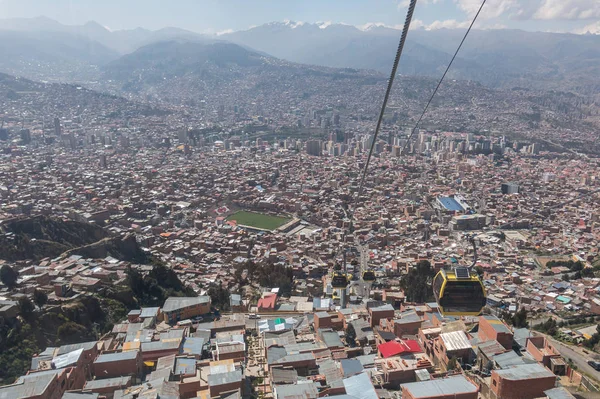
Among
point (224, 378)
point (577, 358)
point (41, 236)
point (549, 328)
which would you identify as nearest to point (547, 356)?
point (577, 358)

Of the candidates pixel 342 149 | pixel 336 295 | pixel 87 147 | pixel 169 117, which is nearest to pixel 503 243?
pixel 336 295

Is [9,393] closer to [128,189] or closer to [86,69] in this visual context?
[128,189]

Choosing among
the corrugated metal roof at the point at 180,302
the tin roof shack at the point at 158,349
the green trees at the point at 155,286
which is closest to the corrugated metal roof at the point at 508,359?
the tin roof shack at the point at 158,349

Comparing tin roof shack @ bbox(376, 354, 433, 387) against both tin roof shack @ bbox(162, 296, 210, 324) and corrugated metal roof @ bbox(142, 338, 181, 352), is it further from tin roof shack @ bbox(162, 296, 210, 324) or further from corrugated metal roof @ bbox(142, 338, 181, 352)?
tin roof shack @ bbox(162, 296, 210, 324)

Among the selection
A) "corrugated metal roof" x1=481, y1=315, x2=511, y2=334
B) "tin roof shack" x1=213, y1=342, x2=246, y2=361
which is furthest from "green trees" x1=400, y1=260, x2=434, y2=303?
"tin roof shack" x1=213, y1=342, x2=246, y2=361

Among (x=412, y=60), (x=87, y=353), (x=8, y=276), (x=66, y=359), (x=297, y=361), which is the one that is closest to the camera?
(x=297, y=361)

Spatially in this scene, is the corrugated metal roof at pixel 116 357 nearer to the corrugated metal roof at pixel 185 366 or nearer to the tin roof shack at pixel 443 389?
the corrugated metal roof at pixel 185 366

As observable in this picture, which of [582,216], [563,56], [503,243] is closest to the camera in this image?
[503,243]

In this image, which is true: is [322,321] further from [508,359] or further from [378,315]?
[508,359]
